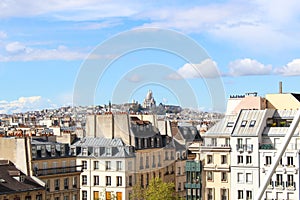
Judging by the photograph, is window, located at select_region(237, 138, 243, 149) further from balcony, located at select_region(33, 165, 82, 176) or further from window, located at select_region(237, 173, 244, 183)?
balcony, located at select_region(33, 165, 82, 176)

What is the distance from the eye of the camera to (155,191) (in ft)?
128

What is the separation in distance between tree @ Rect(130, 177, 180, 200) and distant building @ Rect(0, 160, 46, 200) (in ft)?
24.0

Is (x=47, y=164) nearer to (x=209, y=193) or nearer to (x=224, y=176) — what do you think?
(x=209, y=193)

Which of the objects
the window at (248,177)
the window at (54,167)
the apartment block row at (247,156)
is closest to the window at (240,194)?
the apartment block row at (247,156)

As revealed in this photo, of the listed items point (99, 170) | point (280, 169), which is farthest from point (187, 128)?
point (280, 169)

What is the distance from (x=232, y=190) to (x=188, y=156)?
7642 millimetres

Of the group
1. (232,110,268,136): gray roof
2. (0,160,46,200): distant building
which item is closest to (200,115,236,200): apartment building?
(232,110,268,136): gray roof

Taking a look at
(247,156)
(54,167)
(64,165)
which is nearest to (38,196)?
(54,167)

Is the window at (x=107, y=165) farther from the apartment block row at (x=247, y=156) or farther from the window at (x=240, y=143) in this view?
the window at (x=240, y=143)

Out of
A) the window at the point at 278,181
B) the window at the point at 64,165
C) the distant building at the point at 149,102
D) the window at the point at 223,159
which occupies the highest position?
the distant building at the point at 149,102

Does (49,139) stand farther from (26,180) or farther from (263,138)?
(263,138)

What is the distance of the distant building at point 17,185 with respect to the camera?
31391 millimetres

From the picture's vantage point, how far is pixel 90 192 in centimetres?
3978

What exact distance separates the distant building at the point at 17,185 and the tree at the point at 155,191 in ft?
24.0
